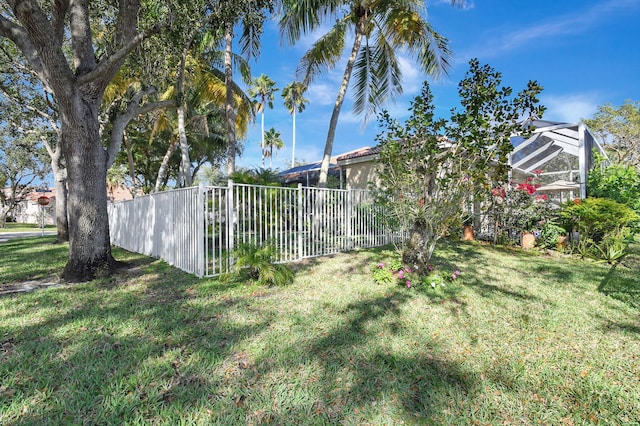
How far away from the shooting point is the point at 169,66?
930 cm

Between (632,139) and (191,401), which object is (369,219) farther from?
(632,139)

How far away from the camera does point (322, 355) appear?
2.97 meters

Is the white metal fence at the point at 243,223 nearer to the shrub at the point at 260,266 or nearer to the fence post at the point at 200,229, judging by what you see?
the fence post at the point at 200,229

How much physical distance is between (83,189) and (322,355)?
5584 millimetres

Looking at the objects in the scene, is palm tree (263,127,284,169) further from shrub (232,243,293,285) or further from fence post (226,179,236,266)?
shrub (232,243,293,285)

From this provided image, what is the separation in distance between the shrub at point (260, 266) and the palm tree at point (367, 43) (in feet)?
15.0

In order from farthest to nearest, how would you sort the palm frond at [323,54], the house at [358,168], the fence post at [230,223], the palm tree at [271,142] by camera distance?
the palm tree at [271,142] < the house at [358,168] < the palm frond at [323,54] < the fence post at [230,223]

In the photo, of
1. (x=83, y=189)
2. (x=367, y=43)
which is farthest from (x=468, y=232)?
(x=83, y=189)

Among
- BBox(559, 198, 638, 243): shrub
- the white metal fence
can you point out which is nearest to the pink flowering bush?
BBox(559, 198, 638, 243): shrub

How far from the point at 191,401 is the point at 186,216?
14.6 feet

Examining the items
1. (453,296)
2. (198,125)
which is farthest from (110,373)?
(198,125)

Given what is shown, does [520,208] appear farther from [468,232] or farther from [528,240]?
[468,232]

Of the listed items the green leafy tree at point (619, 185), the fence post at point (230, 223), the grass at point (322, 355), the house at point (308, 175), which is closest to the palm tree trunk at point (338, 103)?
the fence post at point (230, 223)

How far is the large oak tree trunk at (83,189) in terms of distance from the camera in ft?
18.5
